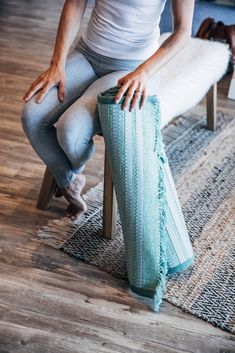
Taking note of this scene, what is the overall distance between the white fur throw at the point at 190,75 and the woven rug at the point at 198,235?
247 mm

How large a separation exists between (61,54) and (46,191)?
450 millimetres

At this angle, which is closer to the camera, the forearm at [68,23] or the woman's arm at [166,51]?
the woman's arm at [166,51]

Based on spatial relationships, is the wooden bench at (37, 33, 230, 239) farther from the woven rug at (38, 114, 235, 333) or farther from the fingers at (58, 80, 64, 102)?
the fingers at (58, 80, 64, 102)

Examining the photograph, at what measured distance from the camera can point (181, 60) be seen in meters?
2.11

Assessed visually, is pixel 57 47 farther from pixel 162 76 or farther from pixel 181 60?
pixel 181 60

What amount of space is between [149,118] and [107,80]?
24 cm

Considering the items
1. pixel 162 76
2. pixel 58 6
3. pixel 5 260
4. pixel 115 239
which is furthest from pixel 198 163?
pixel 58 6

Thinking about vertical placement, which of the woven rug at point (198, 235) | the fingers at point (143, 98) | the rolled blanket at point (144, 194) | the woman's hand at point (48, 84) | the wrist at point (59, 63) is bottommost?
the woven rug at point (198, 235)

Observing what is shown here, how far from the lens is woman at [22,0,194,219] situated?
56.4 inches

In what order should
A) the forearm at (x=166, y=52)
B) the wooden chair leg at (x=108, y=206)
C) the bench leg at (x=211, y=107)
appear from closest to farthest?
the forearm at (x=166, y=52)
the wooden chair leg at (x=108, y=206)
the bench leg at (x=211, y=107)

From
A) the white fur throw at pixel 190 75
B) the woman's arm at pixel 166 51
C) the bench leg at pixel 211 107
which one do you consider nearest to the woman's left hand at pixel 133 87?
the woman's arm at pixel 166 51

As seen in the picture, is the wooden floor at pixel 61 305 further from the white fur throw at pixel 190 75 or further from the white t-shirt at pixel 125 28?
the white t-shirt at pixel 125 28

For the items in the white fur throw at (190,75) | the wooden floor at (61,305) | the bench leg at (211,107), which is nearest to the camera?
the wooden floor at (61,305)

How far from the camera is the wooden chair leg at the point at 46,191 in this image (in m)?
1.68
